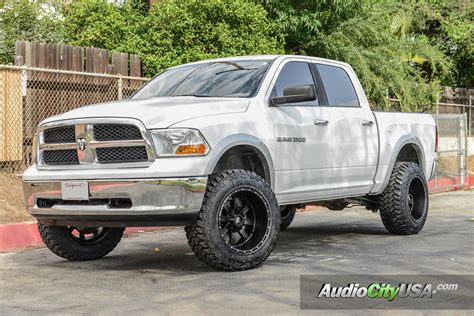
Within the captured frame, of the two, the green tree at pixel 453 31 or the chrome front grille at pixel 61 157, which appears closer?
the chrome front grille at pixel 61 157

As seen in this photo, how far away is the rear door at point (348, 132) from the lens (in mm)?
8641

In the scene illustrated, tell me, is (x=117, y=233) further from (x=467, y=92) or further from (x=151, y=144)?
(x=467, y=92)

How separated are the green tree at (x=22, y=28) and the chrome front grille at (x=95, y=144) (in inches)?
328

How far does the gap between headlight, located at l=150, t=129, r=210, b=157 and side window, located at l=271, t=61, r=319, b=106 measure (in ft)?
4.49

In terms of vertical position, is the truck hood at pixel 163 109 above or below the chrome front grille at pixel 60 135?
above

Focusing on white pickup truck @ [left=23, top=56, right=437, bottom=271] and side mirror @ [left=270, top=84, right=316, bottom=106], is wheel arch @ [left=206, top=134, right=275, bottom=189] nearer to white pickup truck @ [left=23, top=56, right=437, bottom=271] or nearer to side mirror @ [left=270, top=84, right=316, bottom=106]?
white pickup truck @ [left=23, top=56, right=437, bottom=271]

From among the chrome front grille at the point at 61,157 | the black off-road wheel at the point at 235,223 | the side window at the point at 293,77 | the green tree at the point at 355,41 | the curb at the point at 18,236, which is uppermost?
the green tree at the point at 355,41

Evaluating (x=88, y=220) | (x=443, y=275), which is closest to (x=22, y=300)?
(x=88, y=220)

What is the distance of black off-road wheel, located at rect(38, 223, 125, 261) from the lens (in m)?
8.02

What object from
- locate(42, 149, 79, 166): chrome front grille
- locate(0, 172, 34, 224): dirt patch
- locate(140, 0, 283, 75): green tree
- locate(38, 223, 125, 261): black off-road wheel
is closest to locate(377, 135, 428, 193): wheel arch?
locate(38, 223, 125, 261): black off-road wheel

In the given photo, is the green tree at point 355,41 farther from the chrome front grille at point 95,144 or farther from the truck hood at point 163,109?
the chrome front grille at point 95,144

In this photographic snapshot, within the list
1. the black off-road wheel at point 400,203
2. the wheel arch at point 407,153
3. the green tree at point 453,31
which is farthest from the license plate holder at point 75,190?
the green tree at point 453,31

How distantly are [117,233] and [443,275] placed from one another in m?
3.38

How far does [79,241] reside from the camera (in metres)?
8.20
